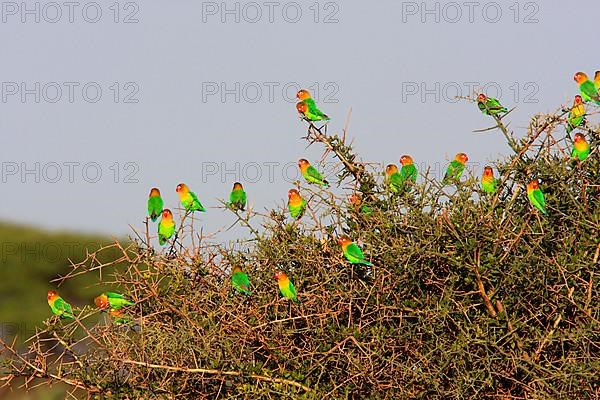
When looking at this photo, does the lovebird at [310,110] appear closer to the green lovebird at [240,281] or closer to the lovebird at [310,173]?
the lovebird at [310,173]

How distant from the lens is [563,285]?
151 inches

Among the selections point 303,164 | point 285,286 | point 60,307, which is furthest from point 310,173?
Answer: point 60,307

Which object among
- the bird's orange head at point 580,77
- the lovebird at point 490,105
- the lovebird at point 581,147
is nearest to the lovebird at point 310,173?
the lovebird at point 490,105

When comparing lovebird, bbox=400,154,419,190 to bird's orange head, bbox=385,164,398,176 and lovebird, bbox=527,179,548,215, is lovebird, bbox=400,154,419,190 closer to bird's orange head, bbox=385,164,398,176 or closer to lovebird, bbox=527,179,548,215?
bird's orange head, bbox=385,164,398,176

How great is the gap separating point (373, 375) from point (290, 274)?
689 mm

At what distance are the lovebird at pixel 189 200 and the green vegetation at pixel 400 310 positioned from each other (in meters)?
0.74

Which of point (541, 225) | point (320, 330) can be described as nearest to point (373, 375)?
point (320, 330)

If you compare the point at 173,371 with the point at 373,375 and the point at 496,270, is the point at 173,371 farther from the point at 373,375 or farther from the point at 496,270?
the point at 496,270

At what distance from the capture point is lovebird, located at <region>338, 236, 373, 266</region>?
13.2 ft

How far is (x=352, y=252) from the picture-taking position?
13.2 feet

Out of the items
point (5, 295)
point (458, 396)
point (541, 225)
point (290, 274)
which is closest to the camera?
point (458, 396)

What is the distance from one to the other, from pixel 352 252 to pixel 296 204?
1.89ft

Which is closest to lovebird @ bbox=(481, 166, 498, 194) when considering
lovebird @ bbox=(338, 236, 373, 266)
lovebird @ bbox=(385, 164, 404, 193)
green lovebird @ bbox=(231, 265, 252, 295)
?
lovebird @ bbox=(385, 164, 404, 193)

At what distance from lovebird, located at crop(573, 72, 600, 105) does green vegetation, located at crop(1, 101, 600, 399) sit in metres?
0.38
